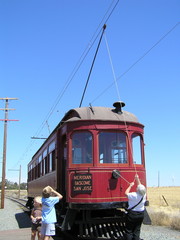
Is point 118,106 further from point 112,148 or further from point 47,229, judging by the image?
point 47,229

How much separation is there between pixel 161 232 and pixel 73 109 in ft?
15.6

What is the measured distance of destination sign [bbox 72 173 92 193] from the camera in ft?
23.6

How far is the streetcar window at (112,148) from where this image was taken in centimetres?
756

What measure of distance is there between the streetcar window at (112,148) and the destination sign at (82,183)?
0.55 meters

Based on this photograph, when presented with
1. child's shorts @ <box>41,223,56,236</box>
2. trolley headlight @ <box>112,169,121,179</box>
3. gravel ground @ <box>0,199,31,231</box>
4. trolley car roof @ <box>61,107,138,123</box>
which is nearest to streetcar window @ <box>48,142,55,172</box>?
trolley car roof @ <box>61,107,138,123</box>

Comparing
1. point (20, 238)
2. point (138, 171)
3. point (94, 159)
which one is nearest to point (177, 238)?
point (138, 171)

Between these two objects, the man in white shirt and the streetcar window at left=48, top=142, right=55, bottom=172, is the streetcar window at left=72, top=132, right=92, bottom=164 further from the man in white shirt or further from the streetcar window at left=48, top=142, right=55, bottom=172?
the streetcar window at left=48, top=142, right=55, bottom=172

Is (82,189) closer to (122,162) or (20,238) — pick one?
(122,162)

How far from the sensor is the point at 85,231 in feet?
24.2

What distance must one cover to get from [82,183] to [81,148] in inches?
35.9

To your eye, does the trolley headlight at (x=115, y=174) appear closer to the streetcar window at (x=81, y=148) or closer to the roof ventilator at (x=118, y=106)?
the streetcar window at (x=81, y=148)

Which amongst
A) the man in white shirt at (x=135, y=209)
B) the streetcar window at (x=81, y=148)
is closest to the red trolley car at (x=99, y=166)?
the streetcar window at (x=81, y=148)

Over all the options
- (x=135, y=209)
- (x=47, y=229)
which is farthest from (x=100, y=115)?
(x=47, y=229)

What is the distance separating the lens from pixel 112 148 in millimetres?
7664
